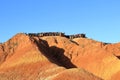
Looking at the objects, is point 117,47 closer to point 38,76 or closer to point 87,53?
point 87,53

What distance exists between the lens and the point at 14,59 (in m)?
92.9

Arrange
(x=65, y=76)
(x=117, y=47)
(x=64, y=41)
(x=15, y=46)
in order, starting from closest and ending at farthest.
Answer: (x=65, y=76) < (x=15, y=46) < (x=64, y=41) < (x=117, y=47)

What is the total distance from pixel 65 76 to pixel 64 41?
45.1 metres

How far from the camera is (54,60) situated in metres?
102

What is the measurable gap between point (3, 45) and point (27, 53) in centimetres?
1058

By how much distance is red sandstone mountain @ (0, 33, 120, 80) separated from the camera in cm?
8031

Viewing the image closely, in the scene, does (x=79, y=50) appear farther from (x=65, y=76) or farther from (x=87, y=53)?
(x=65, y=76)

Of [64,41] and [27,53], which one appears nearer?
[27,53]

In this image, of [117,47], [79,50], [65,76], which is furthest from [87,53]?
[65,76]

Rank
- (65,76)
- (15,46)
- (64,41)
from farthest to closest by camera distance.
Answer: (64,41), (15,46), (65,76)

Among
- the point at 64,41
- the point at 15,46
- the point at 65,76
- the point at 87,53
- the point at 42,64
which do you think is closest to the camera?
the point at 65,76

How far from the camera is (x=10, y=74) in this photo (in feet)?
277

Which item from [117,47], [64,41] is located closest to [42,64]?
[64,41]

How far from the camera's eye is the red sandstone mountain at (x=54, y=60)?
263 ft
